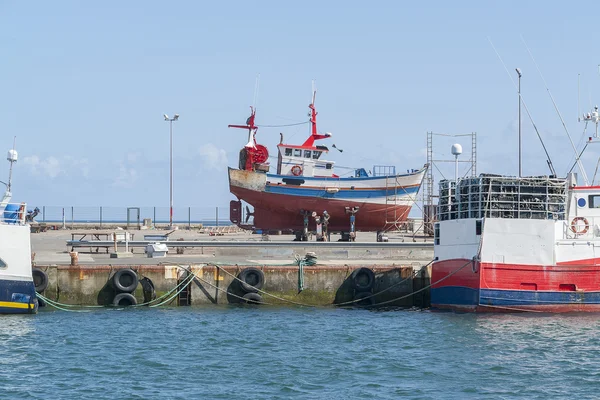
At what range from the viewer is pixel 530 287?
32812 mm

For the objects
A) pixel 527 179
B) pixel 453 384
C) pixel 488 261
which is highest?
pixel 527 179

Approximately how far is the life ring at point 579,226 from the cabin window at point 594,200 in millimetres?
892

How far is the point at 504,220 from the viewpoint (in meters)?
32.5

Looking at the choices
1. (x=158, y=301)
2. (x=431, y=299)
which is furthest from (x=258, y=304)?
(x=431, y=299)

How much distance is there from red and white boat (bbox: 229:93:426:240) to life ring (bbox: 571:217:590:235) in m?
16.9

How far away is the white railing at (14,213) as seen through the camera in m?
30.2

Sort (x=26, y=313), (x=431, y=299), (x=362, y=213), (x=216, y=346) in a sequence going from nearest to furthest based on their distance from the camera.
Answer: (x=216, y=346) → (x=26, y=313) → (x=431, y=299) → (x=362, y=213)

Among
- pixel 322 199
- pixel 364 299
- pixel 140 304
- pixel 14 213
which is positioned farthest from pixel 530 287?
pixel 322 199

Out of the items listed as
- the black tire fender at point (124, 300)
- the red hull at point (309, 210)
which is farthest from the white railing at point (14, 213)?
the red hull at point (309, 210)

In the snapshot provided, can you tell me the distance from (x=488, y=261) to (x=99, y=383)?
50.1ft

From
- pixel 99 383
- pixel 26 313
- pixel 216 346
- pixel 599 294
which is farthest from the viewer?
pixel 599 294

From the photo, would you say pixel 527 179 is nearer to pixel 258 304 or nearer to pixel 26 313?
pixel 258 304

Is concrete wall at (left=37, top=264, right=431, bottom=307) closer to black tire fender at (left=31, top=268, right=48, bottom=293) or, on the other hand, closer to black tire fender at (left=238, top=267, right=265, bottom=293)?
black tire fender at (left=238, top=267, right=265, bottom=293)

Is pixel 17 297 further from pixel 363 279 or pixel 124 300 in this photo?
pixel 363 279
